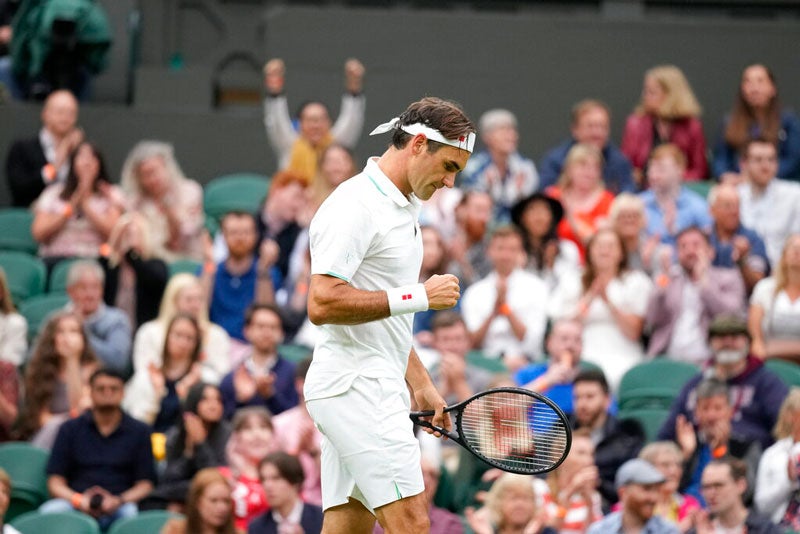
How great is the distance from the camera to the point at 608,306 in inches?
369

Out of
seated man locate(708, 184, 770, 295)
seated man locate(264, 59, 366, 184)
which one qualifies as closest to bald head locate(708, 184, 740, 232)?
seated man locate(708, 184, 770, 295)

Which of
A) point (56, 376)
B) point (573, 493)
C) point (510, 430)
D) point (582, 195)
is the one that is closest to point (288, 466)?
point (573, 493)

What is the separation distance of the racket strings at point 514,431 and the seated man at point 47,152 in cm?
558

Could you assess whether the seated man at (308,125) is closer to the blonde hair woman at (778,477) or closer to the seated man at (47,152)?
the seated man at (47,152)

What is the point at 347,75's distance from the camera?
11.4 m

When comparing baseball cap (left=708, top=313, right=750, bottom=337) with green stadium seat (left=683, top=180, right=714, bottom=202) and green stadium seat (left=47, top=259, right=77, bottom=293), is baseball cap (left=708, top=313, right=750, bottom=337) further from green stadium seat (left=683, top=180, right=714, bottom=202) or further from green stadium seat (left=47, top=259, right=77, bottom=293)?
green stadium seat (left=47, top=259, right=77, bottom=293)

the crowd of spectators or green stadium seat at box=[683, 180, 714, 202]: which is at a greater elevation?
green stadium seat at box=[683, 180, 714, 202]

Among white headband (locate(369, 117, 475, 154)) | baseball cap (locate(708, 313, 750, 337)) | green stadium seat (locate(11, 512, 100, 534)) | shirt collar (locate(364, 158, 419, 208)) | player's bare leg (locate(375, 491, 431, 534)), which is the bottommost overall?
green stadium seat (locate(11, 512, 100, 534))

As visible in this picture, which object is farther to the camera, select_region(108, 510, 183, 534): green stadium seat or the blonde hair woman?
select_region(108, 510, 183, 534): green stadium seat

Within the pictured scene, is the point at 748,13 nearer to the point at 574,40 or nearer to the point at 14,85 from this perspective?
the point at 574,40

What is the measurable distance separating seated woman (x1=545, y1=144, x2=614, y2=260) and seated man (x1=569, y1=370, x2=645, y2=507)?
2107 millimetres

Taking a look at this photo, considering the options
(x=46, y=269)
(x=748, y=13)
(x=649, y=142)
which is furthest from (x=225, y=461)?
(x=748, y=13)

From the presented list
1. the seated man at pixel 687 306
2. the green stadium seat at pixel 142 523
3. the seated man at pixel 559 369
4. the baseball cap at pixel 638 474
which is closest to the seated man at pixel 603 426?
the seated man at pixel 559 369

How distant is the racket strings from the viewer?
5.37 metres
